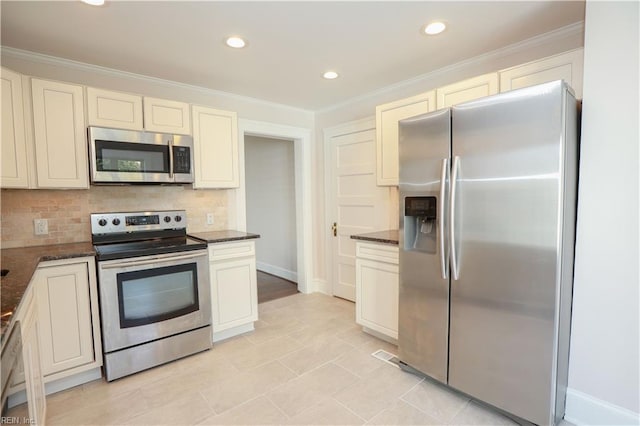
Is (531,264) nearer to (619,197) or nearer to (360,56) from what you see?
(619,197)

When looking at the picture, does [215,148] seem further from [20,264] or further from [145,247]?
[20,264]

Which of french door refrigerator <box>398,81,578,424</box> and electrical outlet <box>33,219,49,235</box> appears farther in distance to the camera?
electrical outlet <box>33,219,49,235</box>

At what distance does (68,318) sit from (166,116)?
1.74 meters

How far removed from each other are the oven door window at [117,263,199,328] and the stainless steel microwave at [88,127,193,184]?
2.57 ft

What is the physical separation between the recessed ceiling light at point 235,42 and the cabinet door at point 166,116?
828 millimetres

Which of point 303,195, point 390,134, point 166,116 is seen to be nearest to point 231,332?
point 303,195

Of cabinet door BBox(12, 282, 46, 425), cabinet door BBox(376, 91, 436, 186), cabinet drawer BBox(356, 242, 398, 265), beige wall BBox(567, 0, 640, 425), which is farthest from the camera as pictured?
cabinet door BBox(376, 91, 436, 186)

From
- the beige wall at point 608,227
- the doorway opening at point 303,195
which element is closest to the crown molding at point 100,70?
the doorway opening at point 303,195

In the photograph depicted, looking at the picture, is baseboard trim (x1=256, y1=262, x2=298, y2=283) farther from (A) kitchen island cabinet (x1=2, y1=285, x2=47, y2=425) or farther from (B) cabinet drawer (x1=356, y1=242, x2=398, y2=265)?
(A) kitchen island cabinet (x1=2, y1=285, x2=47, y2=425)

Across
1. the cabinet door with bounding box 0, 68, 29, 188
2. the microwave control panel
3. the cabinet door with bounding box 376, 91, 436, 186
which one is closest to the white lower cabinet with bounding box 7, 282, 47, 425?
the cabinet door with bounding box 0, 68, 29, 188

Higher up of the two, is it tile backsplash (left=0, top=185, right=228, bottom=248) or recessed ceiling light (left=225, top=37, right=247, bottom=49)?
recessed ceiling light (left=225, top=37, right=247, bottom=49)

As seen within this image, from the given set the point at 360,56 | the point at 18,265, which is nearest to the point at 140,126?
the point at 18,265

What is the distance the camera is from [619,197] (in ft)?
5.54

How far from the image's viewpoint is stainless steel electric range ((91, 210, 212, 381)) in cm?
229
